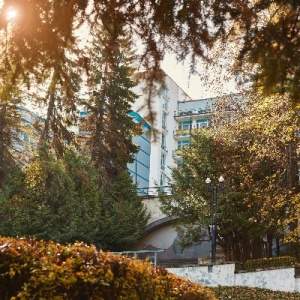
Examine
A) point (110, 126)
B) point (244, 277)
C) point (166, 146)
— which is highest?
point (166, 146)

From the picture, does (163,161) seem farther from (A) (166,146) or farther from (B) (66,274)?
(B) (66,274)

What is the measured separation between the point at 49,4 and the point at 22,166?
81.4 feet

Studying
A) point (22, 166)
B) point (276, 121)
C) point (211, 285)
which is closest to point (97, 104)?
point (22, 166)

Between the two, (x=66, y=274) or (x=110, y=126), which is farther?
(x=110, y=126)

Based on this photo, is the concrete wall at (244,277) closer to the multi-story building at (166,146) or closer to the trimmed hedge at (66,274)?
the trimmed hedge at (66,274)

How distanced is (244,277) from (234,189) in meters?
7.25

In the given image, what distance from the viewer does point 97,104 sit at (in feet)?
112

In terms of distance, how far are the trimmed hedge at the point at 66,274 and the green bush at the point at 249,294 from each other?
11239 millimetres

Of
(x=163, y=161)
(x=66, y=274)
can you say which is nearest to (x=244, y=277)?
(x=66, y=274)

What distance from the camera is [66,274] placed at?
5695 millimetres

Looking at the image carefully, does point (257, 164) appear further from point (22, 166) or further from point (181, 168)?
point (22, 166)

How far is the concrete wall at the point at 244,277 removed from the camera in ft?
→ 65.5

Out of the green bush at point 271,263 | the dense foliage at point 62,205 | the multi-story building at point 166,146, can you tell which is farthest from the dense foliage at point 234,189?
the multi-story building at point 166,146

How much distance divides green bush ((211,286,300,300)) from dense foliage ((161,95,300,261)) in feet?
9.89
